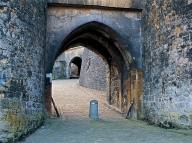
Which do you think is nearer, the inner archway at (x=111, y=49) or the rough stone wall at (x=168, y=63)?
the rough stone wall at (x=168, y=63)

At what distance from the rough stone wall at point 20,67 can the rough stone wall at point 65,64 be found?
1995 centimetres

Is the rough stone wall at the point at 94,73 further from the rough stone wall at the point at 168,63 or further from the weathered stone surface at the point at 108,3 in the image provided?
the rough stone wall at the point at 168,63

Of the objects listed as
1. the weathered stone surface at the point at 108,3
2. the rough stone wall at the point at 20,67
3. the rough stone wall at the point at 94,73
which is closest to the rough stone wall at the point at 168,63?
the weathered stone surface at the point at 108,3

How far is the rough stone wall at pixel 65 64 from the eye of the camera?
2639cm

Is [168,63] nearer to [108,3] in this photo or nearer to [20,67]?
[108,3]

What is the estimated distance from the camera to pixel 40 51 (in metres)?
6.53

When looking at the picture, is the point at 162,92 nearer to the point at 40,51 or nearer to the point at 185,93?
the point at 185,93

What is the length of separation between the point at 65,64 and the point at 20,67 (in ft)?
71.7

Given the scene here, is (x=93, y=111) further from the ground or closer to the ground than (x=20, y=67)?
closer to the ground

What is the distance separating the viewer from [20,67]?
5316 millimetres

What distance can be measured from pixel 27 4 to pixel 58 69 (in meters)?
21.0

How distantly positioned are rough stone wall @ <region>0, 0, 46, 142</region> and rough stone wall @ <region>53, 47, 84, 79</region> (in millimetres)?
19951

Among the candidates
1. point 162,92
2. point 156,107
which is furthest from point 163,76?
point 156,107

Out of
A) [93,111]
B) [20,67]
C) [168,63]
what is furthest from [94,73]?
[20,67]
